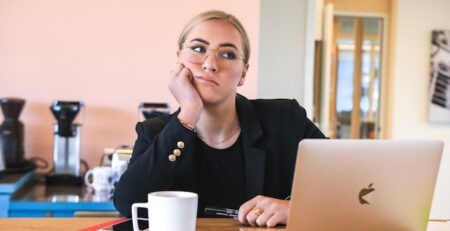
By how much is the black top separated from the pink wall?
1.09 m

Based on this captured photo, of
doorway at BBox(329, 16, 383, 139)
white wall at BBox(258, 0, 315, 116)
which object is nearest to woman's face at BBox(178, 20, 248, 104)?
white wall at BBox(258, 0, 315, 116)

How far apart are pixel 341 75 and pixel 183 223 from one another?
4900 mm

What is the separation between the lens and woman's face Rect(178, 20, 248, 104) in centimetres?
128

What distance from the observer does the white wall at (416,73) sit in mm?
4590

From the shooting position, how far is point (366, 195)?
2.95 feet

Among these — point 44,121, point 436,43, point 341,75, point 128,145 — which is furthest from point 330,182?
point 341,75

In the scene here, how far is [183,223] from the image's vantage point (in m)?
0.84

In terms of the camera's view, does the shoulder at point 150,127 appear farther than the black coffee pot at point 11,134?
No

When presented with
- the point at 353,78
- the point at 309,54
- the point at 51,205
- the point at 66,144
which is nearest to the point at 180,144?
the point at 51,205

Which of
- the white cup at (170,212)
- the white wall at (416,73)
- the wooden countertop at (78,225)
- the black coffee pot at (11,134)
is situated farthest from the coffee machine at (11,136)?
the white wall at (416,73)

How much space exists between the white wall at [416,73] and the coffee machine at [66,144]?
3257mm

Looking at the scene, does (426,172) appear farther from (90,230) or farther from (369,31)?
(369,31)

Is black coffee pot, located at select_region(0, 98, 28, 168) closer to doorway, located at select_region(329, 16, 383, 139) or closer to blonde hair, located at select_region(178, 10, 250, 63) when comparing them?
blonde hair, located at select_region(178, 10, 250, 63)

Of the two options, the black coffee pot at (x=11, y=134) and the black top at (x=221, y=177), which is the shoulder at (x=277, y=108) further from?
the black coffee pot at (x=11, y=134)
